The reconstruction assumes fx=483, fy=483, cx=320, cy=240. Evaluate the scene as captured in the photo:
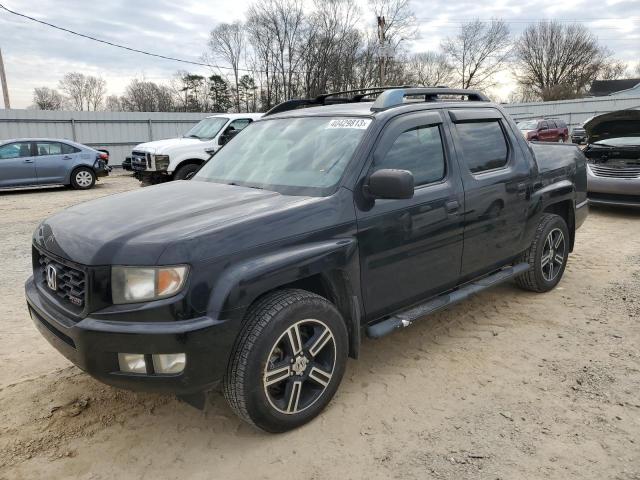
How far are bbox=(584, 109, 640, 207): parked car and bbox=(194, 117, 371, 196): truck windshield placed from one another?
285 inches

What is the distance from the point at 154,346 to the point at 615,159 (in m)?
9.24

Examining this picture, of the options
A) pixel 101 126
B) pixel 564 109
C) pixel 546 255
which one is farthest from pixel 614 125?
pixel 564 109

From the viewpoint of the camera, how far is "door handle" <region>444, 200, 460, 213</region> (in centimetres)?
343

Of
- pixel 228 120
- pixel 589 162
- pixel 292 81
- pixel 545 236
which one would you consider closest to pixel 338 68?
pixel 292 81

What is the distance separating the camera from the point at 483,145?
396cm

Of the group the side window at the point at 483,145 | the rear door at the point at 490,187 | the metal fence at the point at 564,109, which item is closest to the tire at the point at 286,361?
the rear door at the point at 490,187

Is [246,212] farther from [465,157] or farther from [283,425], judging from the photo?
[465,157]

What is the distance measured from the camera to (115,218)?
2.68m

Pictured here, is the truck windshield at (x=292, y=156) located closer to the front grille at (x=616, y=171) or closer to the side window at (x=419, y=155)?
the side window at (x=419, y=155)

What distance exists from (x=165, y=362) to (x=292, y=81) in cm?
4013

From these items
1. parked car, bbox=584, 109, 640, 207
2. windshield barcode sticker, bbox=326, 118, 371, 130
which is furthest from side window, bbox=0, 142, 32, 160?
parked car, bbox=584, 109, 640, 207

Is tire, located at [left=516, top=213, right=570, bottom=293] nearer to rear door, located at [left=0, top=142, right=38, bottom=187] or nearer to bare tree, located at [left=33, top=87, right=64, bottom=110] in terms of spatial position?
rear door, located at [left=0, top=142, right=38, bottom=187]

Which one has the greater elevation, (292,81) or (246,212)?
(292,81)

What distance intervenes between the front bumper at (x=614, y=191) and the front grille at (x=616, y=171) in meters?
0.06
